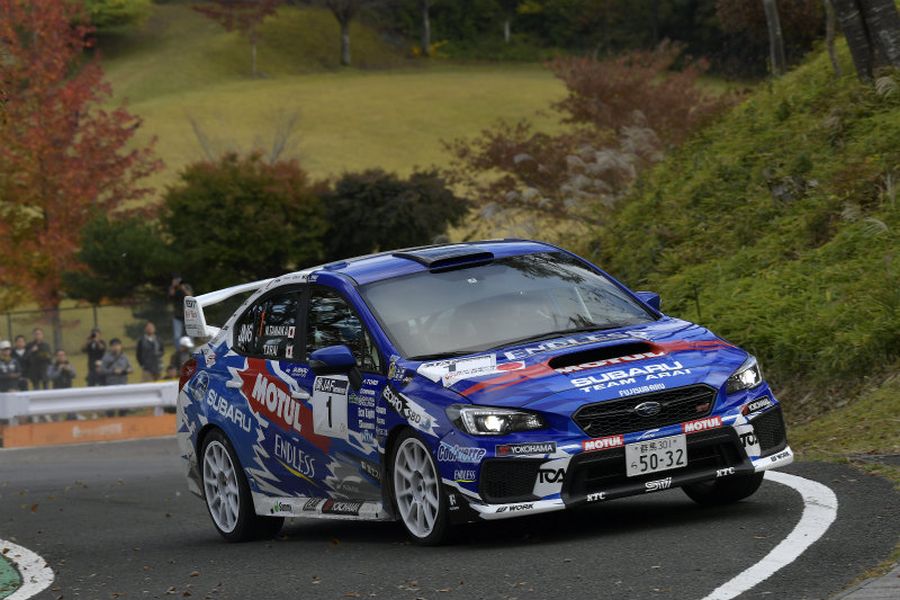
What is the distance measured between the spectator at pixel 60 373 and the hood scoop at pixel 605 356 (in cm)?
2162

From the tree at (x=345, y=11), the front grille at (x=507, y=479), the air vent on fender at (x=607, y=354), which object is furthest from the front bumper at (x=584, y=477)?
the tree at (x=345, y=11)

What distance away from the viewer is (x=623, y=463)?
8219mm

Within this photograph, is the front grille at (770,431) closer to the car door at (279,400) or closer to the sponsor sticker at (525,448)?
the sponsor sticker at (525,448)

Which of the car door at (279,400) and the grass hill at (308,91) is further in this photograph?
the grass hill at (308,91)

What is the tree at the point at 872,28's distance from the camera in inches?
732

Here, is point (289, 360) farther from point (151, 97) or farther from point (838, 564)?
point (151, 97)

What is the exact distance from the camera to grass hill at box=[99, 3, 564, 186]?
80562 millimetres

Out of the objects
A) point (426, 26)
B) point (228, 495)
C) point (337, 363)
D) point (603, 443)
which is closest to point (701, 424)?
point (603, 443)

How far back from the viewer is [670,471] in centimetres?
835

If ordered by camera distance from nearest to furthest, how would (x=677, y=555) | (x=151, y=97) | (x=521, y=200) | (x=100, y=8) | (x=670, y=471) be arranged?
(x=677, y=555) → (x=670, y=471) → (x=521, y=200) → (x=151, y=97) → (x=100, y=8)

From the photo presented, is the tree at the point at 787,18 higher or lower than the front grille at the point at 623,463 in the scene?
higher

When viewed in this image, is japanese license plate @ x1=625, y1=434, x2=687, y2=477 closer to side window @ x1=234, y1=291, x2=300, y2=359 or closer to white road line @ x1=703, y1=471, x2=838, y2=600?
white road line @ x1=703, y1=471, x2=838, y2=600

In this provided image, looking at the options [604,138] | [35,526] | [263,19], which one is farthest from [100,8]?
[35,526]

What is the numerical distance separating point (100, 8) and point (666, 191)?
8487 centimetres
